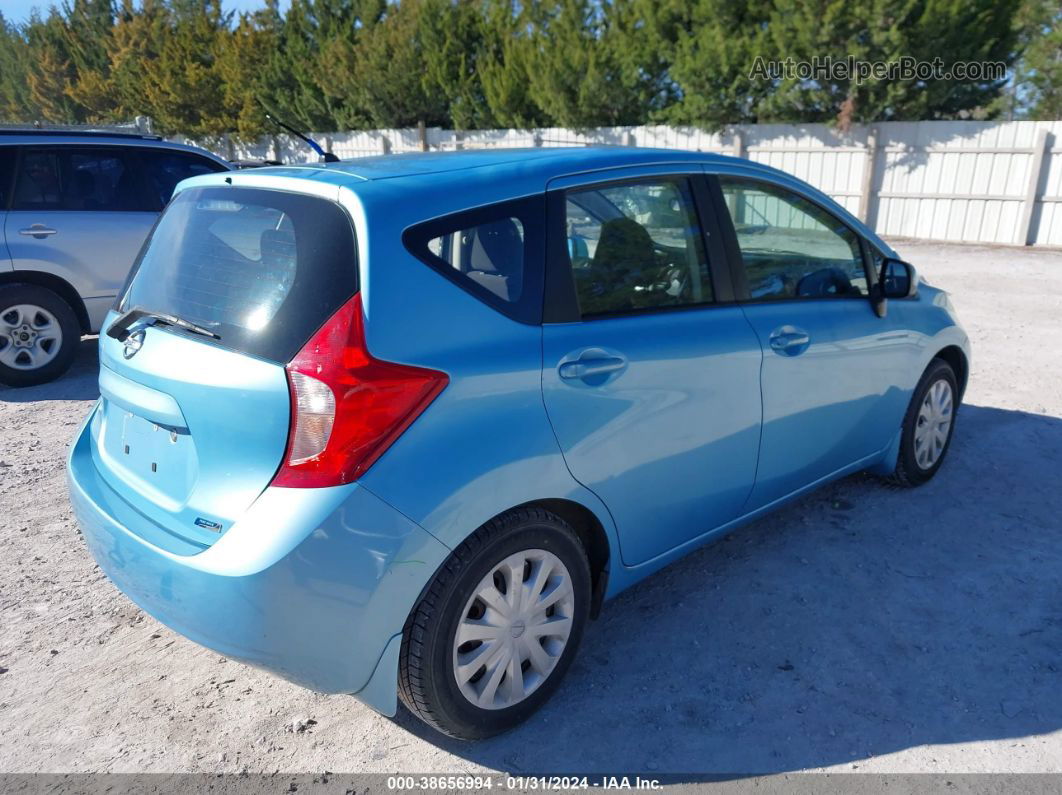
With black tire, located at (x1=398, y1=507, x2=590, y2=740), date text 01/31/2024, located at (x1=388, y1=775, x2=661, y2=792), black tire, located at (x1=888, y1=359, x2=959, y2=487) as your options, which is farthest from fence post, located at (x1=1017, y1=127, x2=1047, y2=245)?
date text 01/31/2024, located at (x1=388, y1=775, x2=661, y2=792)

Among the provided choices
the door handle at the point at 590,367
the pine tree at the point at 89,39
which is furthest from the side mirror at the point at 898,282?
the pine tree at the point at 89,39

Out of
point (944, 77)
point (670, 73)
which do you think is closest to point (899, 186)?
point (944, 77)

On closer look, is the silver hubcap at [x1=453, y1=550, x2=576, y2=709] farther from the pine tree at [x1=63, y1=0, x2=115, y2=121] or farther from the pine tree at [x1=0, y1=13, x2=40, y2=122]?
the pine tree at [x1=0, y1=13, x2=40, y2=122]

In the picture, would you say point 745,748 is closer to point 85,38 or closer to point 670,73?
point 670,73

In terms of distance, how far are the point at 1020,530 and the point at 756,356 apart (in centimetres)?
186

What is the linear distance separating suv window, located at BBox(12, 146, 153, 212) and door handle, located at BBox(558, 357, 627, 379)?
570 centimetres

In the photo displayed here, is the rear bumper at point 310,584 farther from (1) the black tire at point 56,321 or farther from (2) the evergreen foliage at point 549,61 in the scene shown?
(2) the evergreen foliage at point 549,61

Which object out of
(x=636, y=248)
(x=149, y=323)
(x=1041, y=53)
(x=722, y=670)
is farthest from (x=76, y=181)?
(x=1041, y=53)

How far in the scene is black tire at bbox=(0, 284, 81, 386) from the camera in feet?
21.2

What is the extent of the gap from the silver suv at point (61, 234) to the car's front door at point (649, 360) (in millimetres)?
4905

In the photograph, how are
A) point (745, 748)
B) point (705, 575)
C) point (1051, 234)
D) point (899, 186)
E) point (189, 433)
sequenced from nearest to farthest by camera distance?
1. point (189, 433)
2. point (745, 748)
3. point (705, 575)
4. point (1051, 234)
5. point (899, 186)

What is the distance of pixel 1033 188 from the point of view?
1380 centimetres

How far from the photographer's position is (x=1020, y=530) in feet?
13.1

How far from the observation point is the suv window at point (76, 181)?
650 centimetres
